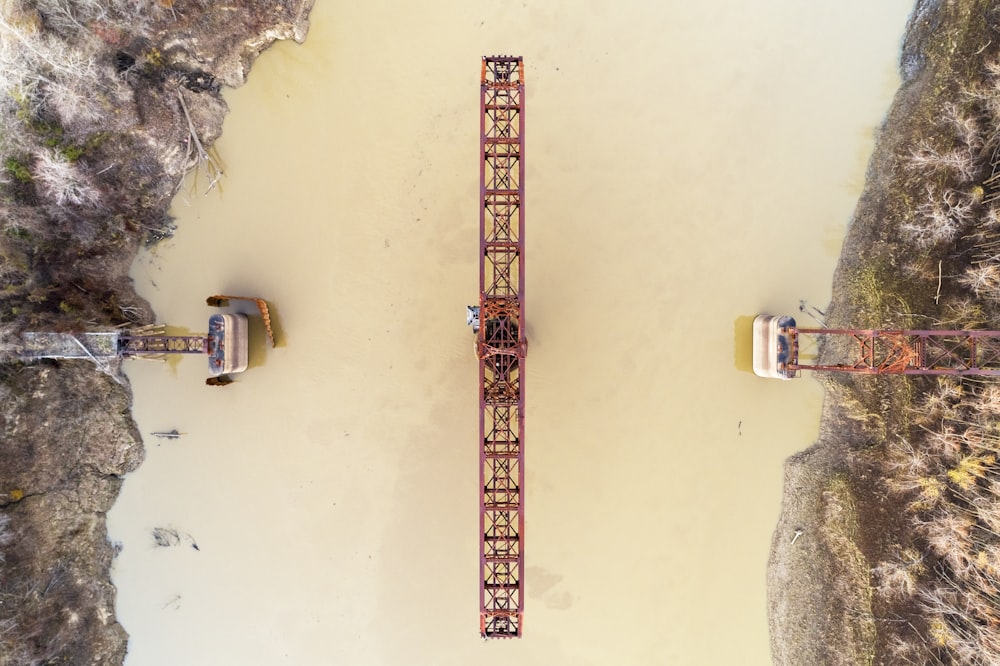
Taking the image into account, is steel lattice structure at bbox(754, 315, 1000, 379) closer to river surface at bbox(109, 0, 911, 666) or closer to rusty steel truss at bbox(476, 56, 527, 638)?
river surface at bbox(109, 0, 911, 666)

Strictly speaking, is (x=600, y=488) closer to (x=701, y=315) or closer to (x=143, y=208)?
(x=701, y=315)

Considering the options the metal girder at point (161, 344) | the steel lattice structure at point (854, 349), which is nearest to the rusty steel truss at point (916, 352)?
the steel lattice structure at point (854, 349)

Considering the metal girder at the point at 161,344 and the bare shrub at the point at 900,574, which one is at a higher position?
the metal girder at the point at 161,344

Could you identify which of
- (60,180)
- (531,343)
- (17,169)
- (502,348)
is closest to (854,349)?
(531,343)

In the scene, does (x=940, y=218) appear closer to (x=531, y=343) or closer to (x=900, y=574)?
(x=900, y=574)

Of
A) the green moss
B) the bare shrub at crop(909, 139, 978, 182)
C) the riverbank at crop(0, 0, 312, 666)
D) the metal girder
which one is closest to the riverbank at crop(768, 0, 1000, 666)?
the bare shrub at crop(909, 139, 978, 182)

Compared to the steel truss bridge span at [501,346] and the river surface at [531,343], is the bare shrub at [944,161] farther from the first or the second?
the steel truss bridge span at [501,346]
